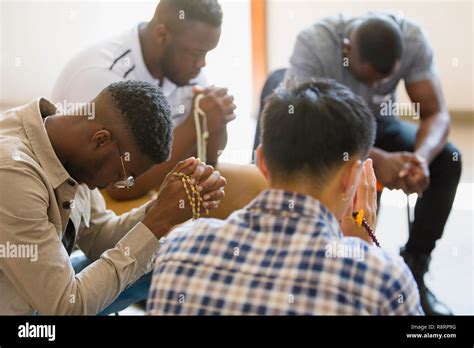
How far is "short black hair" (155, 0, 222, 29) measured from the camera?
1.91m

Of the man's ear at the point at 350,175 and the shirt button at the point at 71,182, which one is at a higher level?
the man's ear at the point at 350,175

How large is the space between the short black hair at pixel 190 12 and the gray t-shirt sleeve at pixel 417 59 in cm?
84

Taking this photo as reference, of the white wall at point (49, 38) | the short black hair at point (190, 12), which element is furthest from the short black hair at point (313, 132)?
the white wall at point (49, 38)

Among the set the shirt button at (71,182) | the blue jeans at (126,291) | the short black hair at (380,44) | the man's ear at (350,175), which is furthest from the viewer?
the short black hair at (380,44)

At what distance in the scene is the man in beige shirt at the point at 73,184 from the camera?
1.28 metres

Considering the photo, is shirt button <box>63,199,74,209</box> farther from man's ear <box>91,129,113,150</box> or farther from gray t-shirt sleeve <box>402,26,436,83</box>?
gray t-shirt sleeve <box>402,26,436,83</box>

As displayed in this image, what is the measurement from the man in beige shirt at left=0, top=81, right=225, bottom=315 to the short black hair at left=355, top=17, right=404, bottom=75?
106 centimetres

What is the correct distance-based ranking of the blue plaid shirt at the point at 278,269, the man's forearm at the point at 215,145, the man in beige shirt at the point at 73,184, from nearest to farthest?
the blue plaid shirt at the point at 278,269 → the man in beige shirt at the point at 73,184 → the man's forearm at the point at 215,145

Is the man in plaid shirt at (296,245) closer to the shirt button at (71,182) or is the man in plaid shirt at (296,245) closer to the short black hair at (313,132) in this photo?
the short black hair at (313,132)

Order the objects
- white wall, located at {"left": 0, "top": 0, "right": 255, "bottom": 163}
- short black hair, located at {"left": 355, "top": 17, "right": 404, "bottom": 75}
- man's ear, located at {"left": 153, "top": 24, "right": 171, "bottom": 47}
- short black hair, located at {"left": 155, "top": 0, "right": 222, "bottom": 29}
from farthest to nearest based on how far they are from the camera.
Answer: white wall, located at {"left": 0, "top": 0, "right": 255, "bottom": 163}
short black hair, located at {"left": 355, "top": 17, "right": 404, "bottom": 75}
man's ear, located at {"left": 153, "top": 24, "right": 171, "bottom": 47}
short black hair, located at {"left": 155, "top": 0, "right": 222, "bottom": 29}

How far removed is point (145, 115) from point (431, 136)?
1.33m

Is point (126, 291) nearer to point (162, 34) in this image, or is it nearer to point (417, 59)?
point (162, 34)

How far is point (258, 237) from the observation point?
40.3 inches

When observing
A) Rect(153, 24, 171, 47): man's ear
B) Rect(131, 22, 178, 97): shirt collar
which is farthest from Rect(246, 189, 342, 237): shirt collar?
Rect(153, 24, 171, 47): man's ear
